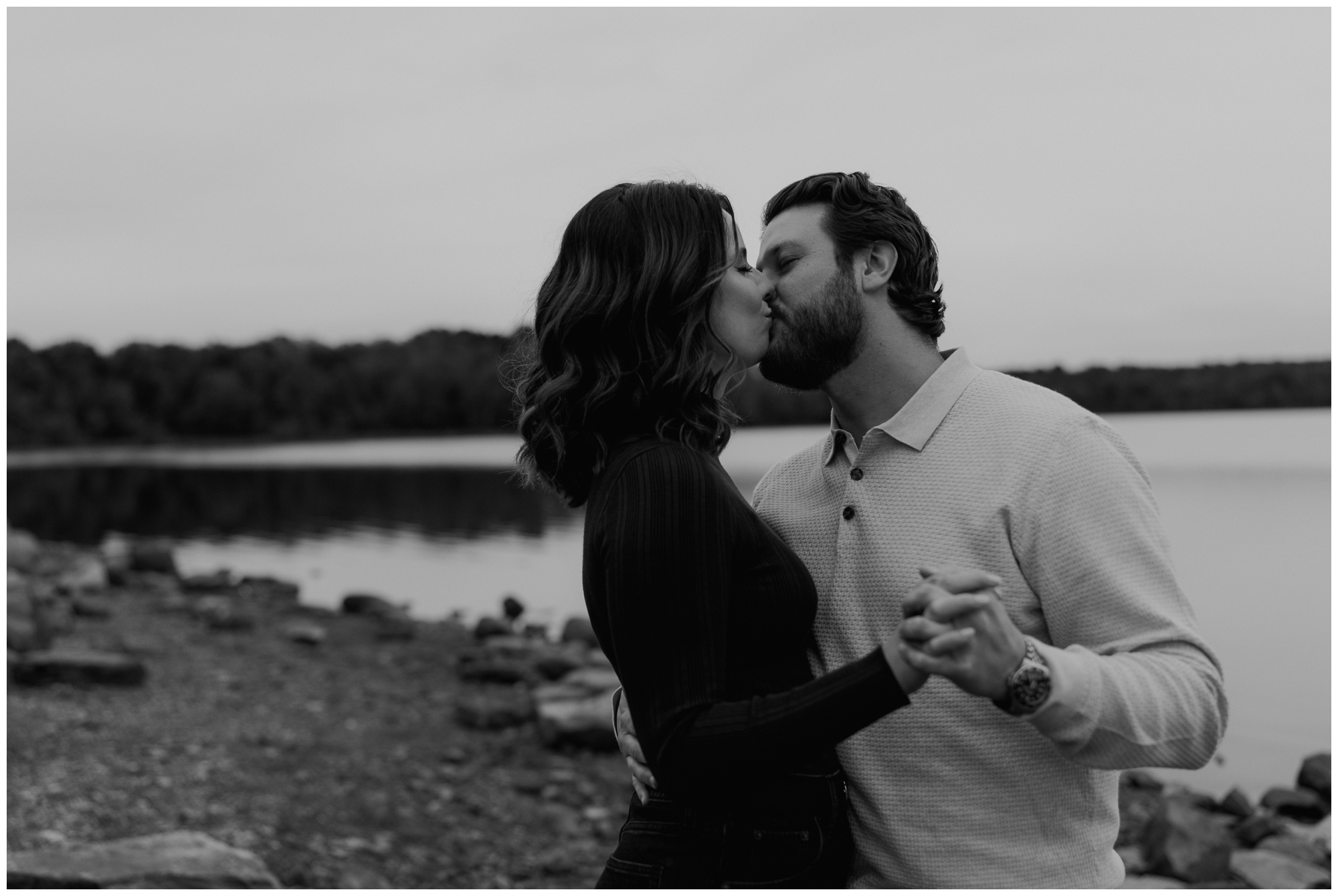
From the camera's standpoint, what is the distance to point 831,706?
2184mm

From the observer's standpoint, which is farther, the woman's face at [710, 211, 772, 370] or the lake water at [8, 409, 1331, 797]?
the lake water at [8, 409, 1331, 797]

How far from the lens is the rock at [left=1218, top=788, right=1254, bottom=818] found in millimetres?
9531

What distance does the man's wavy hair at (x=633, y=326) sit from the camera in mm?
2650

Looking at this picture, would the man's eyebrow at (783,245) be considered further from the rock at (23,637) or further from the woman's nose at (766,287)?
the rock at (23,637)

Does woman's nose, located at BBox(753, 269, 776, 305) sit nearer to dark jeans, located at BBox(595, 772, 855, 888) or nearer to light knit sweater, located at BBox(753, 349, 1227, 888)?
light knit sweater, located at BBox(753, 349, 1227, 888)

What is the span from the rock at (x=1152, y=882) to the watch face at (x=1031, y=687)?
424cm

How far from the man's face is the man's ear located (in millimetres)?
37

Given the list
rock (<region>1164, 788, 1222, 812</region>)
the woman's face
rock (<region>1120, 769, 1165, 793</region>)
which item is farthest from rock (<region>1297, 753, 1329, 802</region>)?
the woman's face

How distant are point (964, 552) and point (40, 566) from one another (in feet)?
79.3

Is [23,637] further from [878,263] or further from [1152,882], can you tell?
[878,263]

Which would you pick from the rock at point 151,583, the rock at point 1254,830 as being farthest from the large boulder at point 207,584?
the rock at point 1254,830

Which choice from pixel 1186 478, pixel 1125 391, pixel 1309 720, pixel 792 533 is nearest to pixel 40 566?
pixel 1309 720

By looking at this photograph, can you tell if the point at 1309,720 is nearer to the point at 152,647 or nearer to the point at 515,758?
the point at 515,758

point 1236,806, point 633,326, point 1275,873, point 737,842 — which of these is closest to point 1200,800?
point 1236,806
